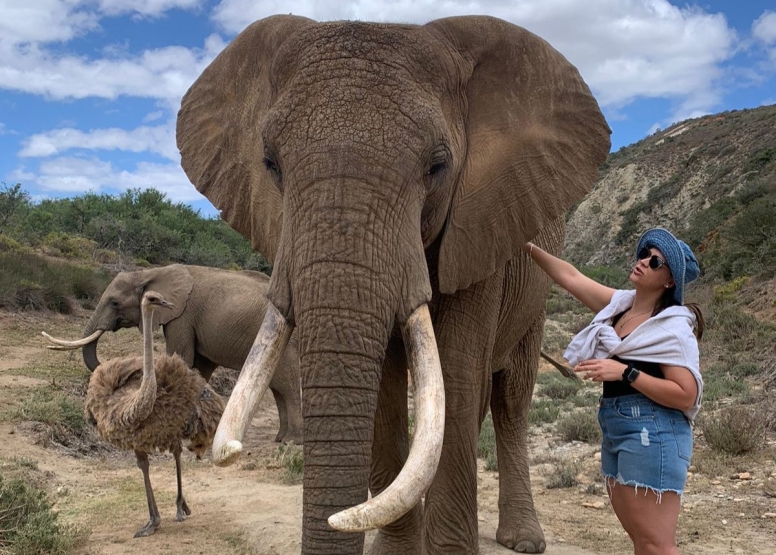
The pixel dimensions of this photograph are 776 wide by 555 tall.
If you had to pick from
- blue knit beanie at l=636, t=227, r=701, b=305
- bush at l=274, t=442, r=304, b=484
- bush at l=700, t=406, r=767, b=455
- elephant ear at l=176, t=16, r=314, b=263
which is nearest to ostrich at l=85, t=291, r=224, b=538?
bush at l=274, t=442, r=304, b=484

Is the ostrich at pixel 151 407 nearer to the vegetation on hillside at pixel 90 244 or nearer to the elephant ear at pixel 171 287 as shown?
the elephant ear at pixel 171 287

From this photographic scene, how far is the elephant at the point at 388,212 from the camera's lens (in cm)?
282

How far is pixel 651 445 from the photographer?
10.2 feet

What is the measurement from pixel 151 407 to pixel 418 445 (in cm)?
386

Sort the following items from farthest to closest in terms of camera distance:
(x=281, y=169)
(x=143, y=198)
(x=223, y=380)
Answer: (x=143, y=198) → (x=223, y=380) → (x=281, y=169)

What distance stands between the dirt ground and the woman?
2.50m

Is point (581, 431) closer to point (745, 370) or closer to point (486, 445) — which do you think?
point (486, 445)

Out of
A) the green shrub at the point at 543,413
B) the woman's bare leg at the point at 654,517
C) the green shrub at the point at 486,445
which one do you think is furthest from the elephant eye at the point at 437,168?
the green shrub at the point at 543,413

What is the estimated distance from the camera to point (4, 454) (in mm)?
7297

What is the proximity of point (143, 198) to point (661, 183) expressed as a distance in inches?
1381

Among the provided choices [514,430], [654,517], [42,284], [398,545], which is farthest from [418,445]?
[42,284]

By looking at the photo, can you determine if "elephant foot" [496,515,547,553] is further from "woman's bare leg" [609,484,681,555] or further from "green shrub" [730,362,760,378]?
"green shrub" [730,362,760,378]

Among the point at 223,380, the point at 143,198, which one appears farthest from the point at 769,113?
the point at 223,380

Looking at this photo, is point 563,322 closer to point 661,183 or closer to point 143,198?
point 143,198
